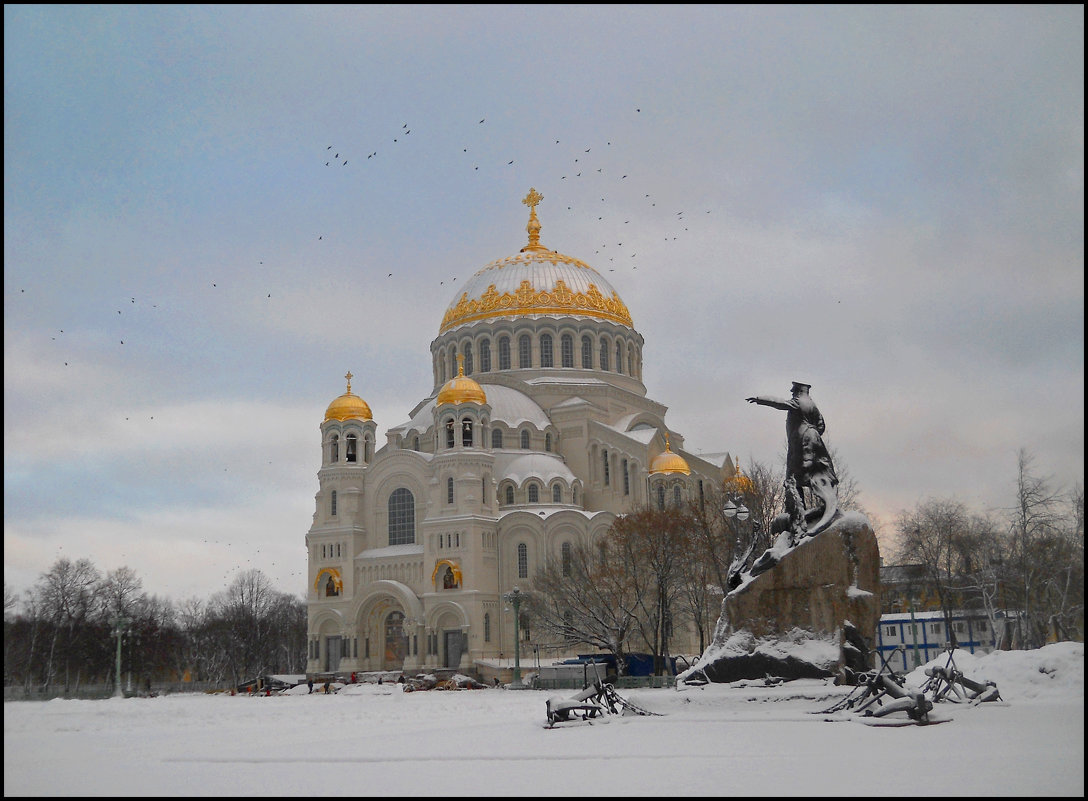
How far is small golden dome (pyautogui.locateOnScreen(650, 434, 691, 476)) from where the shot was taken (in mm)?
56944

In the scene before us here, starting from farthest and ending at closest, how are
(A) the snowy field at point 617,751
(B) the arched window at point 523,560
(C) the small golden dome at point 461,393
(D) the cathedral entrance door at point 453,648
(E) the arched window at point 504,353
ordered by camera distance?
(E) the arched window at point 504,353 → (C) the small golden dome at point 461,393 → (B) the arched window at point 523,560 → (D) the cathedral entrance door at point 453,648 → (A) the snowy field at point 617,751

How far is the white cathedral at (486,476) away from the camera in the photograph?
174ft

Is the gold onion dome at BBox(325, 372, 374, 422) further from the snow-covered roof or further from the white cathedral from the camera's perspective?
the snow-covered roof

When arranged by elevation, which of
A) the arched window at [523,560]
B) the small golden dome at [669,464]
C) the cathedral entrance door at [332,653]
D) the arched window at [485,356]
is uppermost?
the arched window at [485,356]

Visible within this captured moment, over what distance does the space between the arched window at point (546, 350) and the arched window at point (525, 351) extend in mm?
738

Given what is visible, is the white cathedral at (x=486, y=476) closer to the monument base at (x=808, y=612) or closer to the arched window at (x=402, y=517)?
the arched window at (x=402, y=517)

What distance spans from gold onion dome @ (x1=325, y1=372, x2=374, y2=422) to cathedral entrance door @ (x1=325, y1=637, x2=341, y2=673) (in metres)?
11.1

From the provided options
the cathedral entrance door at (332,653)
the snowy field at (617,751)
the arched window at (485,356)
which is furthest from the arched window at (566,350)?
the snowy field at (617,751)

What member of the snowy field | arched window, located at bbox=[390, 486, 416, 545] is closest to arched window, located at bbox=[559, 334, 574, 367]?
arched window, located at bbox=[390, 486, 416, 545]

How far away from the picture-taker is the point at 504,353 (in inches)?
2522

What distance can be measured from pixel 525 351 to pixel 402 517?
41.1 feet

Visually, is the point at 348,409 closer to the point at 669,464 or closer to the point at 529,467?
the point at 529,467

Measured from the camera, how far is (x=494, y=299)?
211 feet

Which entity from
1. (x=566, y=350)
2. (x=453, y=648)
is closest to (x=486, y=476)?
(x=453, y=648)
